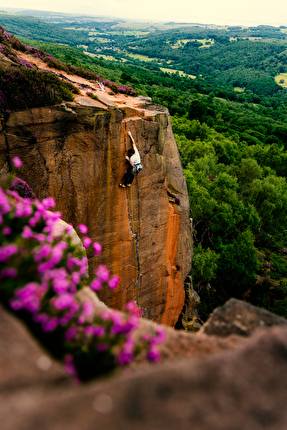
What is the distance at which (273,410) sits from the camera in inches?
99.2

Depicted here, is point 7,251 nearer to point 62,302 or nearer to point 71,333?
point 62,302

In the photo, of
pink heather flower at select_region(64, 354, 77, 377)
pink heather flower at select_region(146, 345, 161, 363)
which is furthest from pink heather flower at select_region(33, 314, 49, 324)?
pink heather flower at select_region(146, 345, 161, 363)

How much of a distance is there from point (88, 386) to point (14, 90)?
34.1ft

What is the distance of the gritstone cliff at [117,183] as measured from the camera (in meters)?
10.3

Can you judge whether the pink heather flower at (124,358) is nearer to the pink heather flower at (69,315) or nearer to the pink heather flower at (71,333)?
the pink heather flower at (71,333)

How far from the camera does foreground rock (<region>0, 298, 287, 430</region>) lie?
2.24 metres

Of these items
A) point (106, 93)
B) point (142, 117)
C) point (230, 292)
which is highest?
point (106, 93)

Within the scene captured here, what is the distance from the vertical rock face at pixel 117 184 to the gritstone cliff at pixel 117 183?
0.12ft

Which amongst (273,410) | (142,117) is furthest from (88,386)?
(142,117)

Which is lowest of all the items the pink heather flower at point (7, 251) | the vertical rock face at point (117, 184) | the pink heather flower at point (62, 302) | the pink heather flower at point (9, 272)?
the vertical rock face at point (117, 184)

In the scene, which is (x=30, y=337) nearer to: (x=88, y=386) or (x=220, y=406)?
(x=88, y=386)

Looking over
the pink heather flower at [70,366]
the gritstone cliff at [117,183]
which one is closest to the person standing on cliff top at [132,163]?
the gritstone cliff at [117,183]

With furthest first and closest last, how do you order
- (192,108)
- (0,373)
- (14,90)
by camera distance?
1. (192,108)
2. (14,90)
3. (0,373)

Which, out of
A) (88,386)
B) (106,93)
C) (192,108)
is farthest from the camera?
(192,108)
